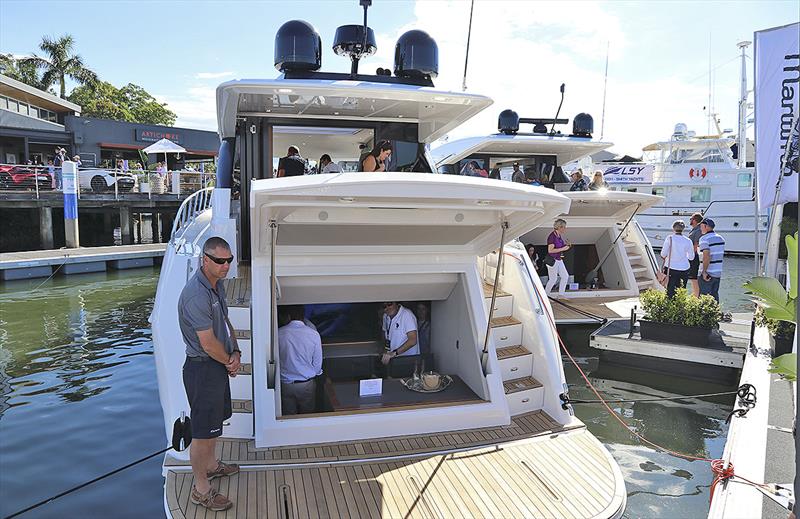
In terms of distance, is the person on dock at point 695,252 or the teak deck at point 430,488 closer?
the teak deck at point 430,488

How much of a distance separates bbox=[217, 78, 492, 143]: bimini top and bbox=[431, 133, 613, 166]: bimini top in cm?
505

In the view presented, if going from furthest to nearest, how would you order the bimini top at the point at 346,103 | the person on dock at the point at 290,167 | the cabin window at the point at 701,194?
the cabin window at the point at 701,194
the person on dock at the point at 290,167
the bimini top at the point at 346,103

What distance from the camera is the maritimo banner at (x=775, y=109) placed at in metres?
7.90

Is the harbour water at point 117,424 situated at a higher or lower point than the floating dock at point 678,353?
lower

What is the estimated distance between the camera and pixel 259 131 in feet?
22.1

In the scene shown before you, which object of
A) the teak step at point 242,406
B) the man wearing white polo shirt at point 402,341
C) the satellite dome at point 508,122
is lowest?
the teak step at point 242,406

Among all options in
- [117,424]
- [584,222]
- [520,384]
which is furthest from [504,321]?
[584,222]

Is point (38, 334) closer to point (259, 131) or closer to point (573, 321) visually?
point (259, 131)

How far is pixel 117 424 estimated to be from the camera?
20.8 feet

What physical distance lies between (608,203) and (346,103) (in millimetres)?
6572

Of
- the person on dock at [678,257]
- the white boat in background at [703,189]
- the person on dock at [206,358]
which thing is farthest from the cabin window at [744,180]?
the person on dock at [206,358]

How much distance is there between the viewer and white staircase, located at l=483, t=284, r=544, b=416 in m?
4.68

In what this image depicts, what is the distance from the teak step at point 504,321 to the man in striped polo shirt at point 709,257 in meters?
5.67

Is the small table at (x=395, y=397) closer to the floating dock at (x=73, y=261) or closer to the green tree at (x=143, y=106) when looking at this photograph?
the floating dock at (x=73, y=261)
